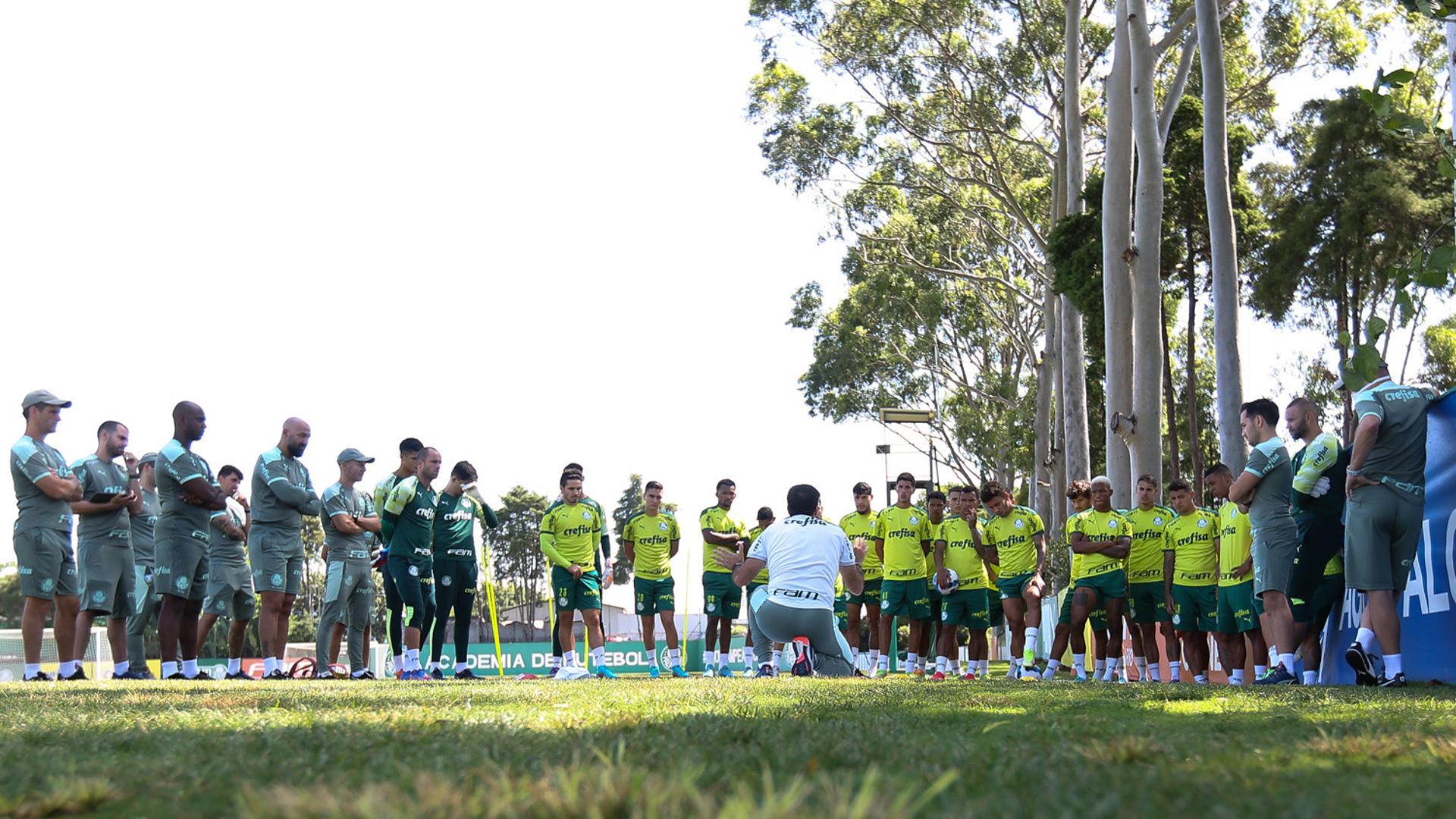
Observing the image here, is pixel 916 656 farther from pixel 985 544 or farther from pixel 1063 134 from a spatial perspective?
pixel 1063 134

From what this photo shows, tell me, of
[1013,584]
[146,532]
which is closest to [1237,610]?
A: [1013,584]

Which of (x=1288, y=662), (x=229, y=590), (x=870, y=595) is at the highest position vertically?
(x=229, y=590)

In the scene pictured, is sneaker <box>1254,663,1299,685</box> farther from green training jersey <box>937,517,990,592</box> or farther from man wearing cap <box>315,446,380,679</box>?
man wearing cap <box>315,446,380,679</box>

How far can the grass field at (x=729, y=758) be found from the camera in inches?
98.7

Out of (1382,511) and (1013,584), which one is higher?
(1382,511)

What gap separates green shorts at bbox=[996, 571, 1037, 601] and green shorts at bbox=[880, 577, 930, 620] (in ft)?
3.55

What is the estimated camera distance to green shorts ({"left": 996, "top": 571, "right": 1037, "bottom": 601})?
14852 mm

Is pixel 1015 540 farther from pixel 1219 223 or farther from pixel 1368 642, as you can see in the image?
pixel 1219 223

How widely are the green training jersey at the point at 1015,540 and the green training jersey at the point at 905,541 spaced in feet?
3.37

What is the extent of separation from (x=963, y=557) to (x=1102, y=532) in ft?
7.09

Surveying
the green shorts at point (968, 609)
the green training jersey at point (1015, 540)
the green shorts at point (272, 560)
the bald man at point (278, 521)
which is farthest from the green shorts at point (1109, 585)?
the green shorts at point (272, 560)

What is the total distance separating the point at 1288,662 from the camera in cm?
945

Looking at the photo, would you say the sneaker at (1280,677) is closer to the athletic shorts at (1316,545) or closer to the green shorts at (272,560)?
the athletic shorts at (1316,545)

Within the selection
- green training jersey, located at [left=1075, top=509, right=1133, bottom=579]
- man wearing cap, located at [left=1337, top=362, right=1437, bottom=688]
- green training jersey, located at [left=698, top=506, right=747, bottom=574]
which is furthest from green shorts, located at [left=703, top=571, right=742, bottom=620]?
man wearing cap, located at [left=1337, top=362, right=1437, bottom=688]
